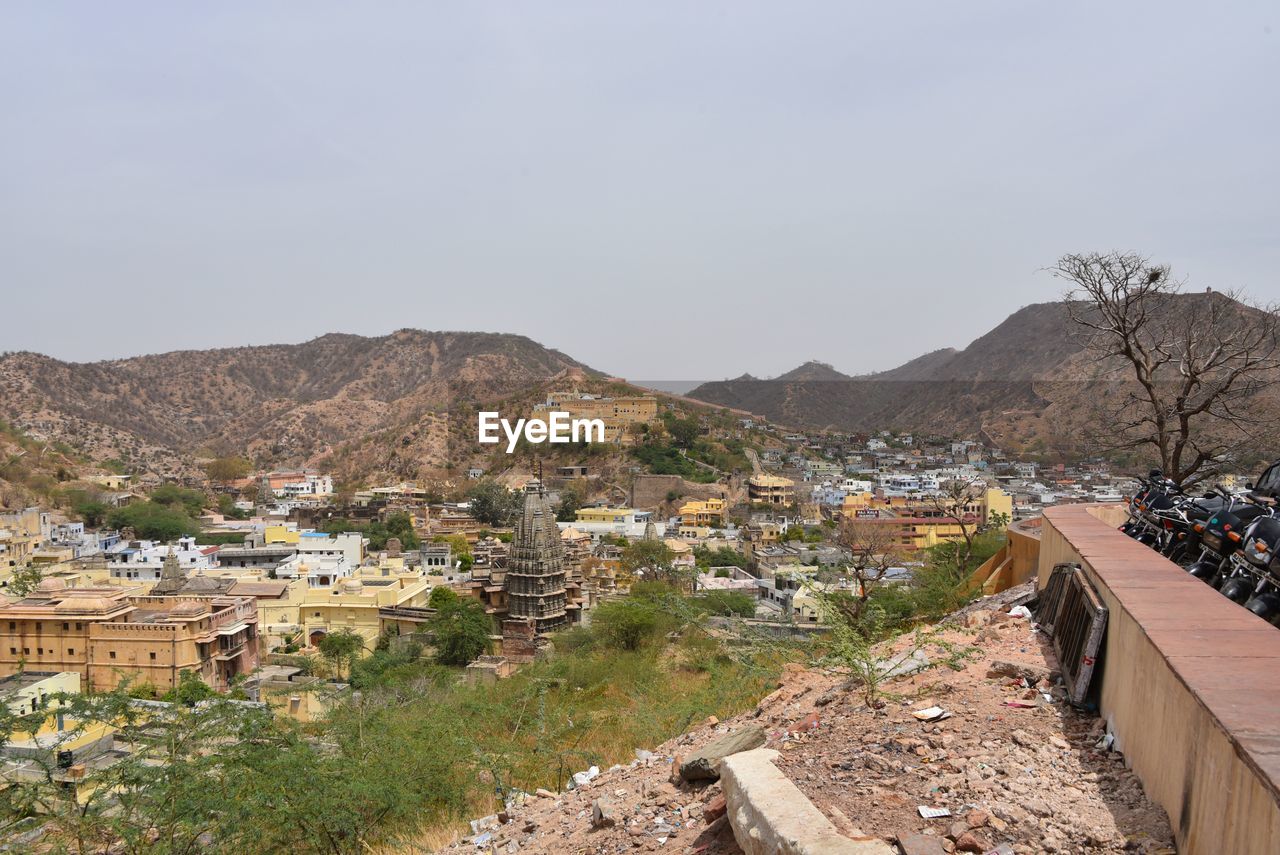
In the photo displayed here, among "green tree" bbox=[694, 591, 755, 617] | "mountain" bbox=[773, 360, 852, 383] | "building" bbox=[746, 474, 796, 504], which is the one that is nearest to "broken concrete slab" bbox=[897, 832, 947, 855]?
"green tree" bbox=[694, 591, 755, 617]

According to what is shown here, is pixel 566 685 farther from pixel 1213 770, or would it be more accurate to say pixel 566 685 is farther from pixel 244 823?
pixel 1213 770

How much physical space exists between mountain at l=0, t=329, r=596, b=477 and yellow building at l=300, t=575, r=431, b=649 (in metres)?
39.6

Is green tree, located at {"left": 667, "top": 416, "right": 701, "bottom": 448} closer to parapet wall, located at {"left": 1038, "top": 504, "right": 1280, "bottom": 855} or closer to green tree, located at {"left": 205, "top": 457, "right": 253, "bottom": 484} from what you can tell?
green tree, located at {"left": 205, "top": 457, "right": 253, "bottom": 484}

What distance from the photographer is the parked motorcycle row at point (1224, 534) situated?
12.2ft

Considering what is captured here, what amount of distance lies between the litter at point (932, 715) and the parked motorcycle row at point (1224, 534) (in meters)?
1.48

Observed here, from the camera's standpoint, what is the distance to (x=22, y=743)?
37.5 ft

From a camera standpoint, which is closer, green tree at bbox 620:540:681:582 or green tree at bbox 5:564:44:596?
green tree at bbox 5:564:44:596

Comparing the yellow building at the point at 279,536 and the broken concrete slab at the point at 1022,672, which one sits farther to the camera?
the yellow building at the point at 279,536

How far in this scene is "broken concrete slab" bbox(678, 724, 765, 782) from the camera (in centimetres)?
351

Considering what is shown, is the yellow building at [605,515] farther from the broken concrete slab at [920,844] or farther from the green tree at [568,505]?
the broken concrete slab at [920,844]

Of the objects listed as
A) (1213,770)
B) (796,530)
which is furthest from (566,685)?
(796,530)

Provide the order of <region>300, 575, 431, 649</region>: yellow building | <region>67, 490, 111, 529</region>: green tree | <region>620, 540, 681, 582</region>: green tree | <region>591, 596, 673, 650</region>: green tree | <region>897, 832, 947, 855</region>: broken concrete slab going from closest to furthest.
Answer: <region>897, 832, 947, 855</region>: broken concrete slab < <region>591, 596, 673, 650</region>: green tree < <region>300, 575, 431, 649</region>: yellow building < <region>620, 540, 681, 582</region>: green tree < <region>67, 490, 111, 529</region>: green tree

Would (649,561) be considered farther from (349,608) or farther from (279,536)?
(279,536)

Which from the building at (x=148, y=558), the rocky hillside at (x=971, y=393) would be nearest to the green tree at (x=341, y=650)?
the building at (x=148, y=558)
